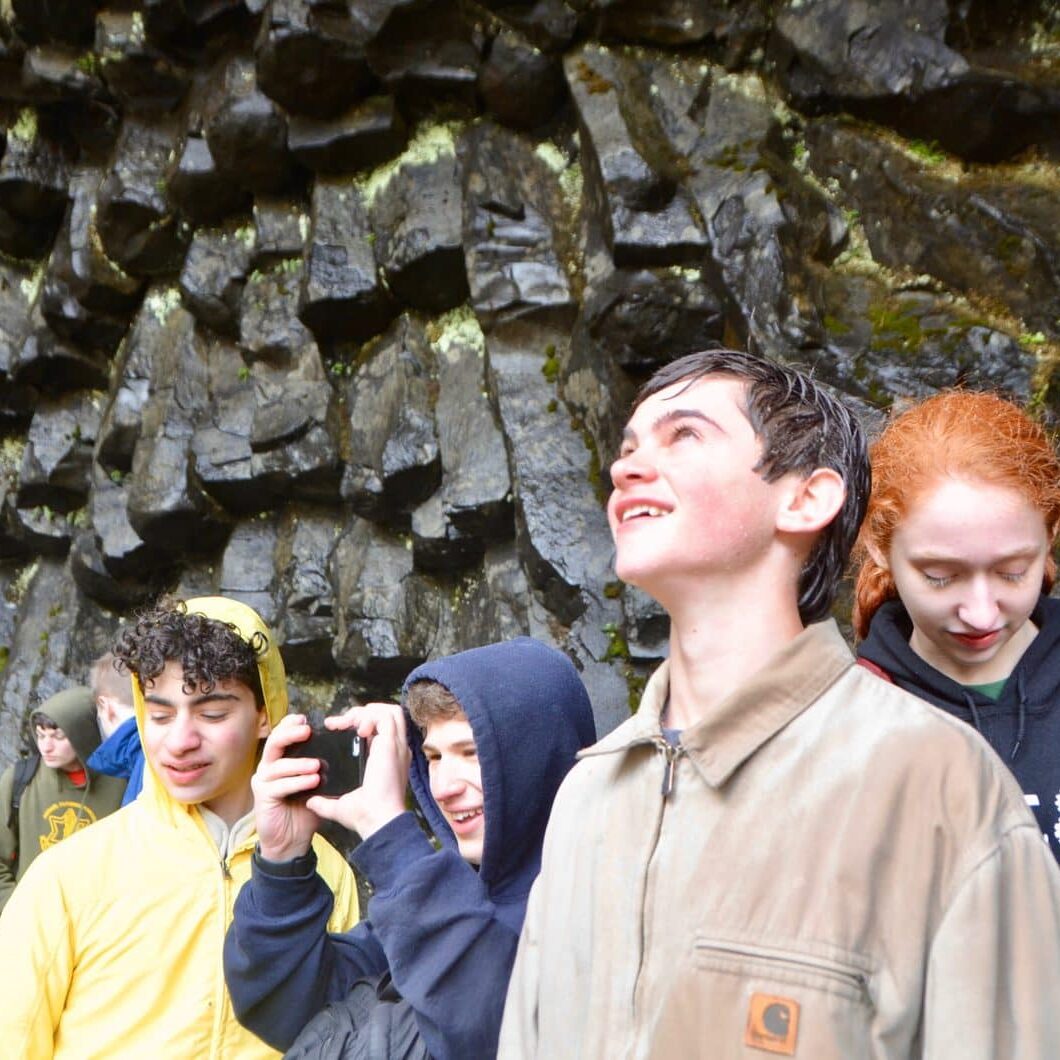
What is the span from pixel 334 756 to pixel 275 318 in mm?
5503

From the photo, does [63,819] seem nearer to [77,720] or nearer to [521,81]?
[77,720]

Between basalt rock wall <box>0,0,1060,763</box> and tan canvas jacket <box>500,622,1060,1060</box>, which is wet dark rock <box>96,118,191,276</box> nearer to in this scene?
basalt rock wall <box>0,0,1060,763</box>

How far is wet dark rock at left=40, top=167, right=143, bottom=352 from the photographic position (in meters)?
8.44

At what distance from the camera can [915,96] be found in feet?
15.8

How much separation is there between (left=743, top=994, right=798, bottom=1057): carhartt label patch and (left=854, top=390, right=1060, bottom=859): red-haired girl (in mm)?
988

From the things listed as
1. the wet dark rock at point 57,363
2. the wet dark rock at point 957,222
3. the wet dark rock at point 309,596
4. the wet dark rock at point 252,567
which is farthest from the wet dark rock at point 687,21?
the wet dark rock at point 57,363

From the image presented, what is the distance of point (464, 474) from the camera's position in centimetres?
593

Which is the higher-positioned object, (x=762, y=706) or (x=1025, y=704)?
(x=1025, y=704)

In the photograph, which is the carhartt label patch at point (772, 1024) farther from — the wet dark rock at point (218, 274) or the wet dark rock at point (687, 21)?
the wet dark rock at point (218, 274)

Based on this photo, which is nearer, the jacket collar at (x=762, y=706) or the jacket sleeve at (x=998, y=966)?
the jacket sleeve at (x=998, y=966)

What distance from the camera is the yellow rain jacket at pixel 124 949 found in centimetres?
239

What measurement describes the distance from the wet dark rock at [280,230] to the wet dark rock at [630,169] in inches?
91.6

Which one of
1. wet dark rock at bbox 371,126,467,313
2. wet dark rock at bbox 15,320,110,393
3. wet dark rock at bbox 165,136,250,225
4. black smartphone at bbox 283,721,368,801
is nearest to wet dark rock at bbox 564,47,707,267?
wet dark rock at bbox 371,126,467,313

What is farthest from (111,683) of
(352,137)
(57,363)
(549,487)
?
(57,363)
